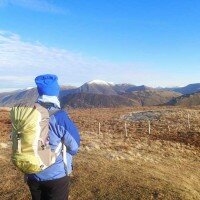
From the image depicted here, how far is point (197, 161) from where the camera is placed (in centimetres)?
2353

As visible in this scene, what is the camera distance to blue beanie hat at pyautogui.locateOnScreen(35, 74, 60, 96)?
7.02 meters

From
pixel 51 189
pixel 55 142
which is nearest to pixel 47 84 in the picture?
pixel 55 142

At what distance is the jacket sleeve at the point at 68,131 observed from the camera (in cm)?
689

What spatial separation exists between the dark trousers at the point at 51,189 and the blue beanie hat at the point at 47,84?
5.10 feet

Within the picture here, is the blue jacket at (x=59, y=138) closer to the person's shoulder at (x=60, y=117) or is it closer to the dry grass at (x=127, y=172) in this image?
the person's shoulder at (x=60, y=117)

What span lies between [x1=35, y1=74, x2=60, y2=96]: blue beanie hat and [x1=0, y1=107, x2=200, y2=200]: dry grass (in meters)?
6.53

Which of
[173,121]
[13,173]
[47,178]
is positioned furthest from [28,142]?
[173,121]

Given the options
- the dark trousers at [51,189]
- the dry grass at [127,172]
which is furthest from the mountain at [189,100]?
the dark trousers at [51,189]

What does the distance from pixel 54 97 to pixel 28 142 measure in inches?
37.9

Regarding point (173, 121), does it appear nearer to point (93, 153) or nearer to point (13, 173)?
point (93, 153)

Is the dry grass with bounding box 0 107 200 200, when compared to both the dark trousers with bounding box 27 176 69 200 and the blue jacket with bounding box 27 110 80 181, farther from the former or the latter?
the blue jacket with bounding box 27 110 80 181

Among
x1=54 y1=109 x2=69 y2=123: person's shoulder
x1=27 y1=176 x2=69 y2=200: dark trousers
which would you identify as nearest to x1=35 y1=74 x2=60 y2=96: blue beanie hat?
x1=54 y1=109 x2=69 y2=123: person's shoulder

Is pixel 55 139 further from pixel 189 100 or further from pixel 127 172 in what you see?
pixel 189 100

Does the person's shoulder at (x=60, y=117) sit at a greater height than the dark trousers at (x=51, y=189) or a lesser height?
greater
